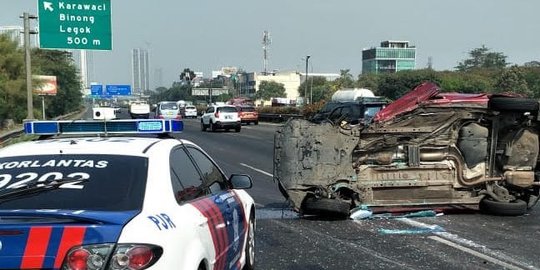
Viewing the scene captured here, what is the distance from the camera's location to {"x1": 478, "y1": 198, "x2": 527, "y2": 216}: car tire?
8852 mm

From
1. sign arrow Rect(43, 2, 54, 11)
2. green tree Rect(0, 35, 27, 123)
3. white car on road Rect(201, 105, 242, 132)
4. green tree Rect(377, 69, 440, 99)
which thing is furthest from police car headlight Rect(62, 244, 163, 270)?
green tree Rect(377, 69, 440, 99)

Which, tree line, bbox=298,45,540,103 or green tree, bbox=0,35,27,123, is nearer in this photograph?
green tree, bbox=0,35,27,123

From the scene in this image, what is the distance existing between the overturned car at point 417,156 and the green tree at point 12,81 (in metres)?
39.9

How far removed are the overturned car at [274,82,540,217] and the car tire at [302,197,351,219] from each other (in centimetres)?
2

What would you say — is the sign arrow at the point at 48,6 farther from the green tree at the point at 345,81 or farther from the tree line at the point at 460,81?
the green tree at the point at 345,81

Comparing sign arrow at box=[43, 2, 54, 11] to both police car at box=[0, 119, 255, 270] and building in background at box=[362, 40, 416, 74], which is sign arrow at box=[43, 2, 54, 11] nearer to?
police car at box=[0, 119, 255, 270]

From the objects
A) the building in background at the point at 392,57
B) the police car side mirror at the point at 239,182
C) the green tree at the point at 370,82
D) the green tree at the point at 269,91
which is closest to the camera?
the police car side mirror at the point at 239,182

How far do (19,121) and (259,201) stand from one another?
4357 centimetres

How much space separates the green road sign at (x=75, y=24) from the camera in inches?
958

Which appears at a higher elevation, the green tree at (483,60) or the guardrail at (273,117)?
the green tree at (483,60)

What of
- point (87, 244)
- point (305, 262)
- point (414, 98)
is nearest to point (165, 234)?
point (87, 244)

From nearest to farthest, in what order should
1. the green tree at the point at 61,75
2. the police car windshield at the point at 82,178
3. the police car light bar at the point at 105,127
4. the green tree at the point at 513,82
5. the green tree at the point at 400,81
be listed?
the police car windshield at the point at 82,178 < the police car light bar at the point at 105,127 < the green tree at the point at 61,75 < the green tree at the point at 513,82 < the green tree at the point at 400,81

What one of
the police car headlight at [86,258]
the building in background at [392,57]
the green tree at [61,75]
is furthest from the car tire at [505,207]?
the building in background at [392,57]

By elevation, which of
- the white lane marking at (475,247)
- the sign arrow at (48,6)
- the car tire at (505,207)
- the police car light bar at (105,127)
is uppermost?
the sign arrow at (48,6)
